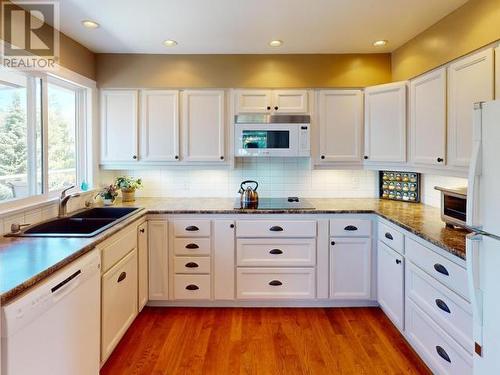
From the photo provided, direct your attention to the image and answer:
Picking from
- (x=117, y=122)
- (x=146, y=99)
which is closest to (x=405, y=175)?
(x=146, y=99)

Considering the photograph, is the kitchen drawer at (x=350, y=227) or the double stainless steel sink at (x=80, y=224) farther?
the kitchen drawer at (x=350, y=227)

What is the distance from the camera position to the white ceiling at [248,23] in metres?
2.29

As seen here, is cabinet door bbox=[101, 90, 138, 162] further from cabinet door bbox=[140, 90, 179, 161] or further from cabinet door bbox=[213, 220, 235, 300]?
cabinet door bbox=[213, 220, 235, 300]

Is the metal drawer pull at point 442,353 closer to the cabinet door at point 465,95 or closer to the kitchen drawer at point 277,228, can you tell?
the cabinet door at point 465,95

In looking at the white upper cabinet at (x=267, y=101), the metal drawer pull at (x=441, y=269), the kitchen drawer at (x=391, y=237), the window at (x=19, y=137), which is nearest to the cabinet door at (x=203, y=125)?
the white upper cabinet at (x=267, y=101)

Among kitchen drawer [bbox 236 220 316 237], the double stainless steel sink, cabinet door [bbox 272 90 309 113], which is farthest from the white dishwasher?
cabinet door [bbox 272 90 309 113]

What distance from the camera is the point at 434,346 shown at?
6.53 feet

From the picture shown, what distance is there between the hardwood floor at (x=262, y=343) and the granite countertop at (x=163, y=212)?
34.9 inches

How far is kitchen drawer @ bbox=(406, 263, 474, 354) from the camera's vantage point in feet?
5.50

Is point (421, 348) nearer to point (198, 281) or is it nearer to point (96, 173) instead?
point (198, 281)

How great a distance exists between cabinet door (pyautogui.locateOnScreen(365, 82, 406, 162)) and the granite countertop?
0.49 metres

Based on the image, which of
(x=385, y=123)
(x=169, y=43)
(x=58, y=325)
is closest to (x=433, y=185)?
(x=385, y=123)

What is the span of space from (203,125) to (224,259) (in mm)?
1328

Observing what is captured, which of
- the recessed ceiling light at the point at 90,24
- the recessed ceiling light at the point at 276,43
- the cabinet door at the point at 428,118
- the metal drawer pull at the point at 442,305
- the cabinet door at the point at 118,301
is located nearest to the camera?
the metal drawer pull at the point at 442,305
